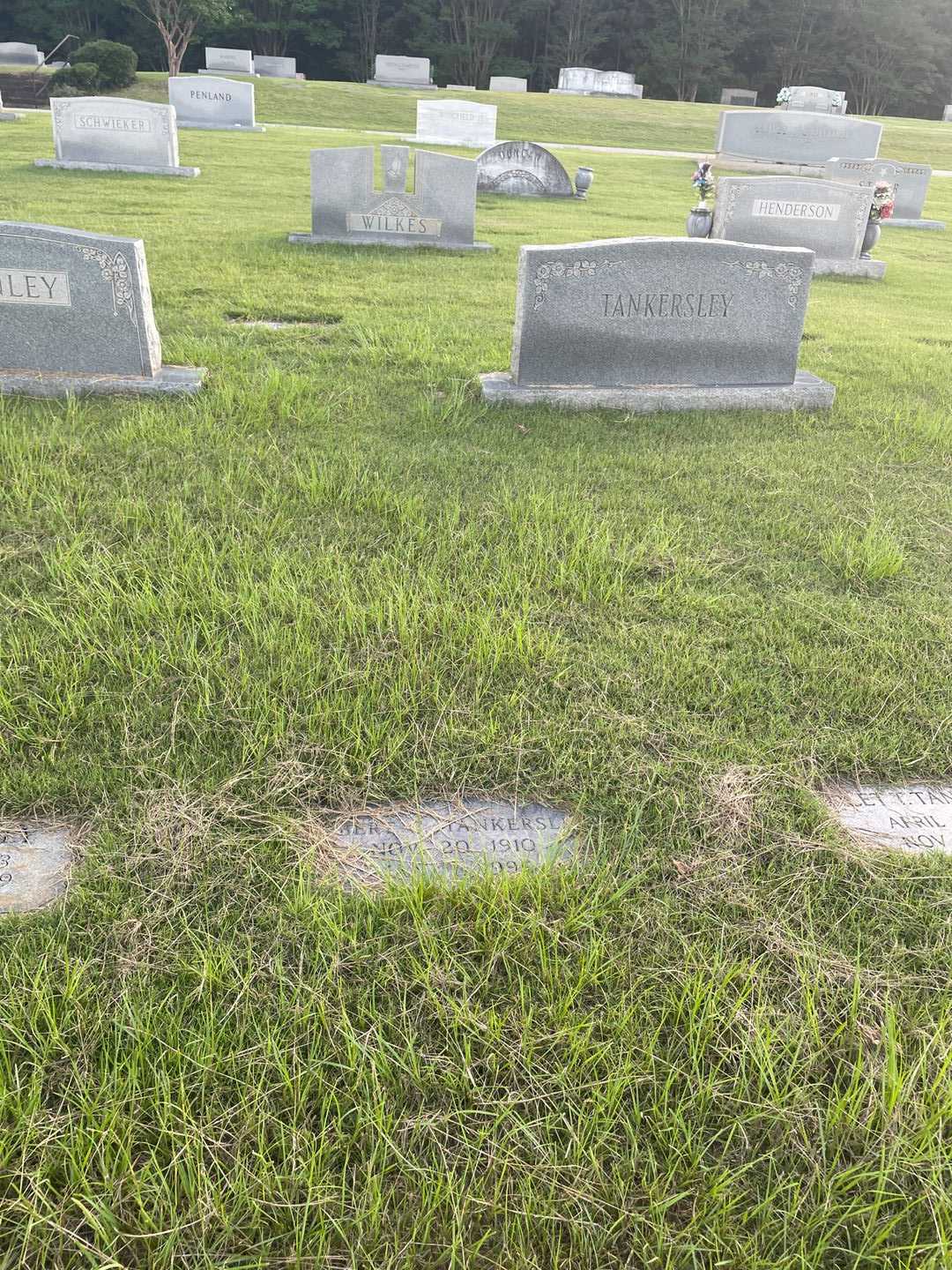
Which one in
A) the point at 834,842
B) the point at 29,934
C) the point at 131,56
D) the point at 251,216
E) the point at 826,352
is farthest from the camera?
the point at 131,56

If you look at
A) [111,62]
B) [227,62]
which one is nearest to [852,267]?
[111,62]

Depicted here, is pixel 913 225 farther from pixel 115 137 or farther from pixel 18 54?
pixel 18 54

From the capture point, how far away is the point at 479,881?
1871 millimetres

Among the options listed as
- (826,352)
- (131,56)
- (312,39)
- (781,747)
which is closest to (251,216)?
(826,352)

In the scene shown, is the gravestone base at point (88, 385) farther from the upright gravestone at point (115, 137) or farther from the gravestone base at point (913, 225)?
the gravestone base at point (913, 225)

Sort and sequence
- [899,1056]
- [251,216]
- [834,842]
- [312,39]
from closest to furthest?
1. [899,1056]
2. [834,842]
3. [251,216]
4. [312,39]

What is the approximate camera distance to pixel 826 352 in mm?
6363

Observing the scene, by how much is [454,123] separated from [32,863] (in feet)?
72.6

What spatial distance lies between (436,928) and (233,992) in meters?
0.41

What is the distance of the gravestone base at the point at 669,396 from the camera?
478 centimetres

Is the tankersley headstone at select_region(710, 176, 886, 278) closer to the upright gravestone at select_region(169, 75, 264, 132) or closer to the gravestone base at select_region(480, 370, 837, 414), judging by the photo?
the gravestone base at select_region(480, 370, 837, 414)

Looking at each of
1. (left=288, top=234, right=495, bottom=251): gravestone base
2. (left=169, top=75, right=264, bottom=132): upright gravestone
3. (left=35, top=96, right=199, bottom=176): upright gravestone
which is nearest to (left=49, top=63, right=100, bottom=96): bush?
(left=169, top=75, right=264, bottom=132): upright gravestone

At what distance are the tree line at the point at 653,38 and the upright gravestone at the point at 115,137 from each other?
3420cm

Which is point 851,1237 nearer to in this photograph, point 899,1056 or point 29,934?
point 899,1056
